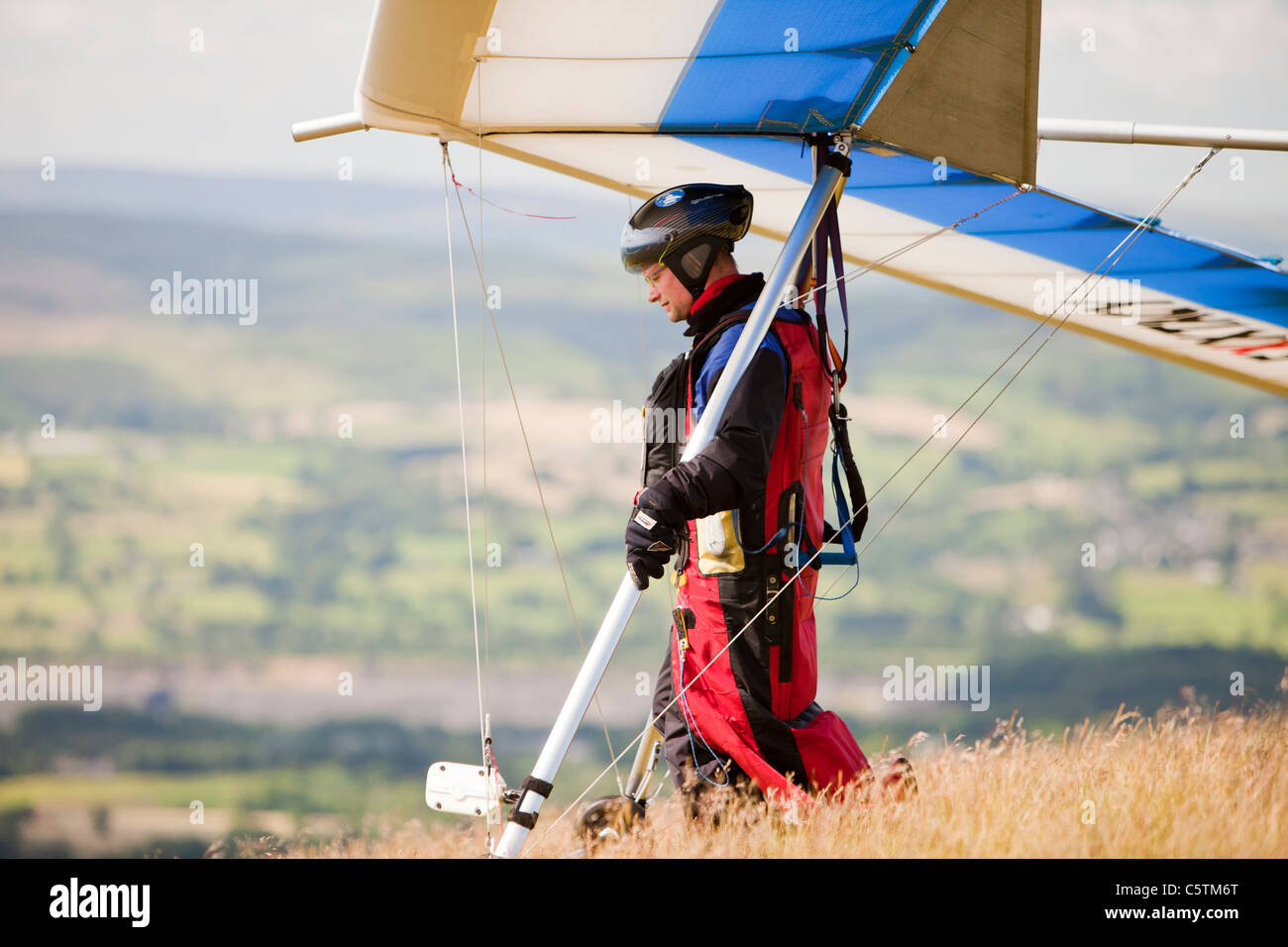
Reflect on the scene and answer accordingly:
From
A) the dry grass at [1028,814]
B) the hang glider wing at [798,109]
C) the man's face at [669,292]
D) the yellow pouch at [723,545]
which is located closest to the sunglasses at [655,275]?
the man's face at [669,292]

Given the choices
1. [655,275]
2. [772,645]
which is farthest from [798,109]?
[772,645]

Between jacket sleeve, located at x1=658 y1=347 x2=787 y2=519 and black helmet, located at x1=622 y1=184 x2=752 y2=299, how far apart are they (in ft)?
1.26

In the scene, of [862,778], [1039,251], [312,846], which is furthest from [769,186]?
[312,846]

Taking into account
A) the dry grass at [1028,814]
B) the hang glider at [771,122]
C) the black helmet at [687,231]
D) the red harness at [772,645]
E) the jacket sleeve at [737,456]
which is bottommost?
the dry grass at [1028,814]

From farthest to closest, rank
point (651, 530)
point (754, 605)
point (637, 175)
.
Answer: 1. point (637, 175)
2. point (754, 605)
3. point (651, 530)

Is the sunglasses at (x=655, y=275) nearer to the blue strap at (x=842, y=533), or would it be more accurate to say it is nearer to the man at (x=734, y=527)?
the man at (x=734, y=527)

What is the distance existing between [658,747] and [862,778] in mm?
767

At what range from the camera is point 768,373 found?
3188 mm

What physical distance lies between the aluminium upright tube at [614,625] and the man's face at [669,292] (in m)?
0.28

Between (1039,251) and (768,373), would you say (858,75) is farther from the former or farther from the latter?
(1039,251)

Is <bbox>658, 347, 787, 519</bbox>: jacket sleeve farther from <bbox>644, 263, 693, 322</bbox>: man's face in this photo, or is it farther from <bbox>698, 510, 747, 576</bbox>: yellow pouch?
<bbox>644, 263, 693, 322</bbox>: man's face

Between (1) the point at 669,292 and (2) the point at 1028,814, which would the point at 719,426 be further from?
(2) the point at 1028,814

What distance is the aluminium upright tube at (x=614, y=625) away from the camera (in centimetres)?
308

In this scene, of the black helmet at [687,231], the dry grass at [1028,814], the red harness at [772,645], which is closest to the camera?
the dry grass at [1028,814]
